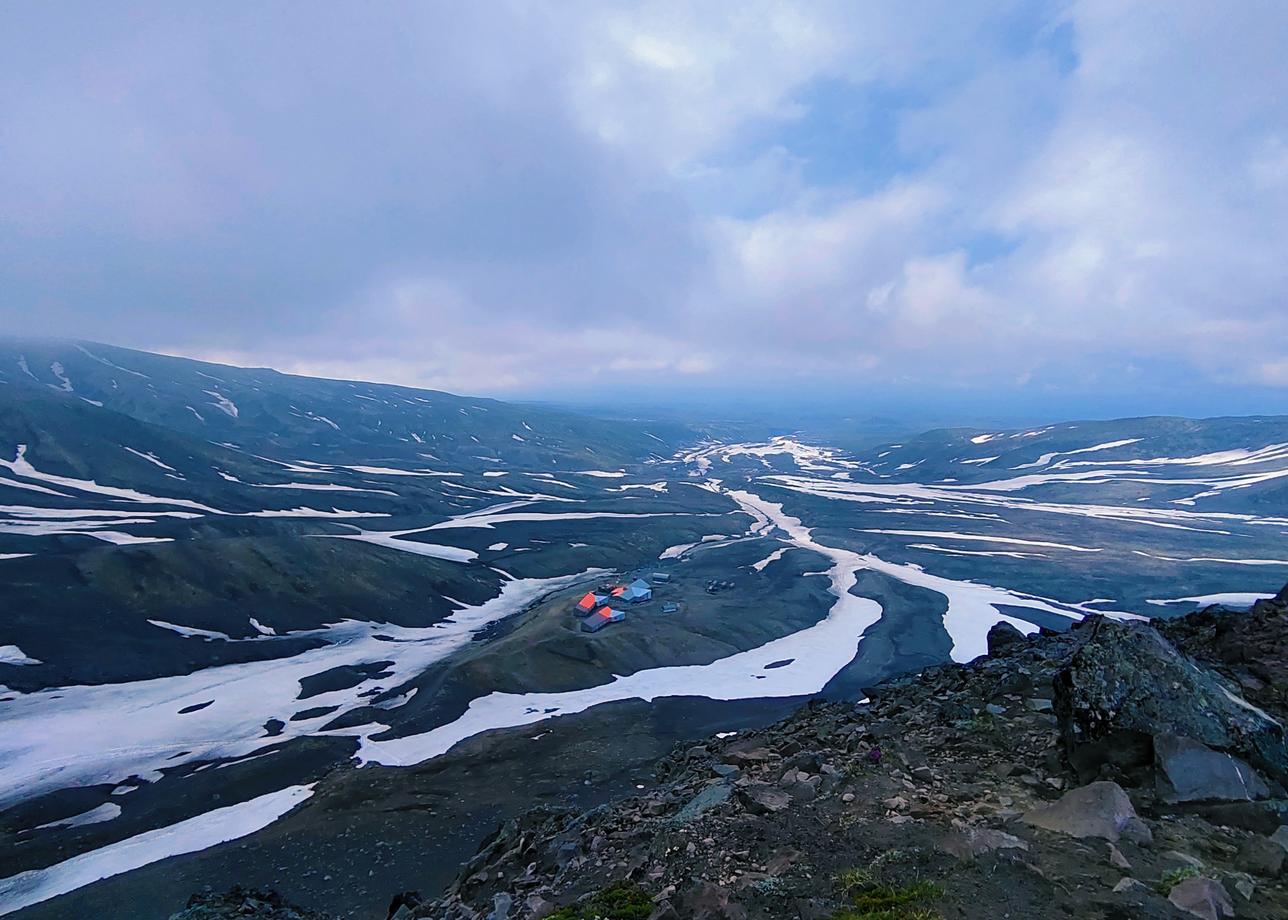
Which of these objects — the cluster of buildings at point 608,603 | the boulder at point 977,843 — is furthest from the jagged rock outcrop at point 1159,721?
the cluster of buildings at point 608,603

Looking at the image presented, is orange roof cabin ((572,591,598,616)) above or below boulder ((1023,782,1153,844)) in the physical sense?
below

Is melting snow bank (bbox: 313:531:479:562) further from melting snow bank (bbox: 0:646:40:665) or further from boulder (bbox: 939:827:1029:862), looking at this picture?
boulder (bbox: 939:827:1029:862)

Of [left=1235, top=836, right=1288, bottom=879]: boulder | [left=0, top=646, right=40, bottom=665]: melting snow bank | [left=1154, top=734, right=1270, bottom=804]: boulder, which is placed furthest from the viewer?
[left=0, top=646, right=40, bottom=665]: melting snow bank

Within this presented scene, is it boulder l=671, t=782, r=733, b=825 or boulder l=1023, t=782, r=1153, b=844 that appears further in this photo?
boulder l=671, t=782, r=733, b=825

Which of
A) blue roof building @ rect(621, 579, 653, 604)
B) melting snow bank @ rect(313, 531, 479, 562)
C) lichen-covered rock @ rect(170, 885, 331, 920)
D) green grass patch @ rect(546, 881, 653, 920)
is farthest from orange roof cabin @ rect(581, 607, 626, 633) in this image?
green grass patch @ rect(546, 881, 653, 920)

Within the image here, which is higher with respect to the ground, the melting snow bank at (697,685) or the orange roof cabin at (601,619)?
the orange roof cabin at (601,619)

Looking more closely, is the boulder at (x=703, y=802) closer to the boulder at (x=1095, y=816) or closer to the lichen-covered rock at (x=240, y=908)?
the boulder at (x=1095, y=816)

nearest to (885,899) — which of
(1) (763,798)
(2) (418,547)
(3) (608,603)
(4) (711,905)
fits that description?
(4) (711,905)
